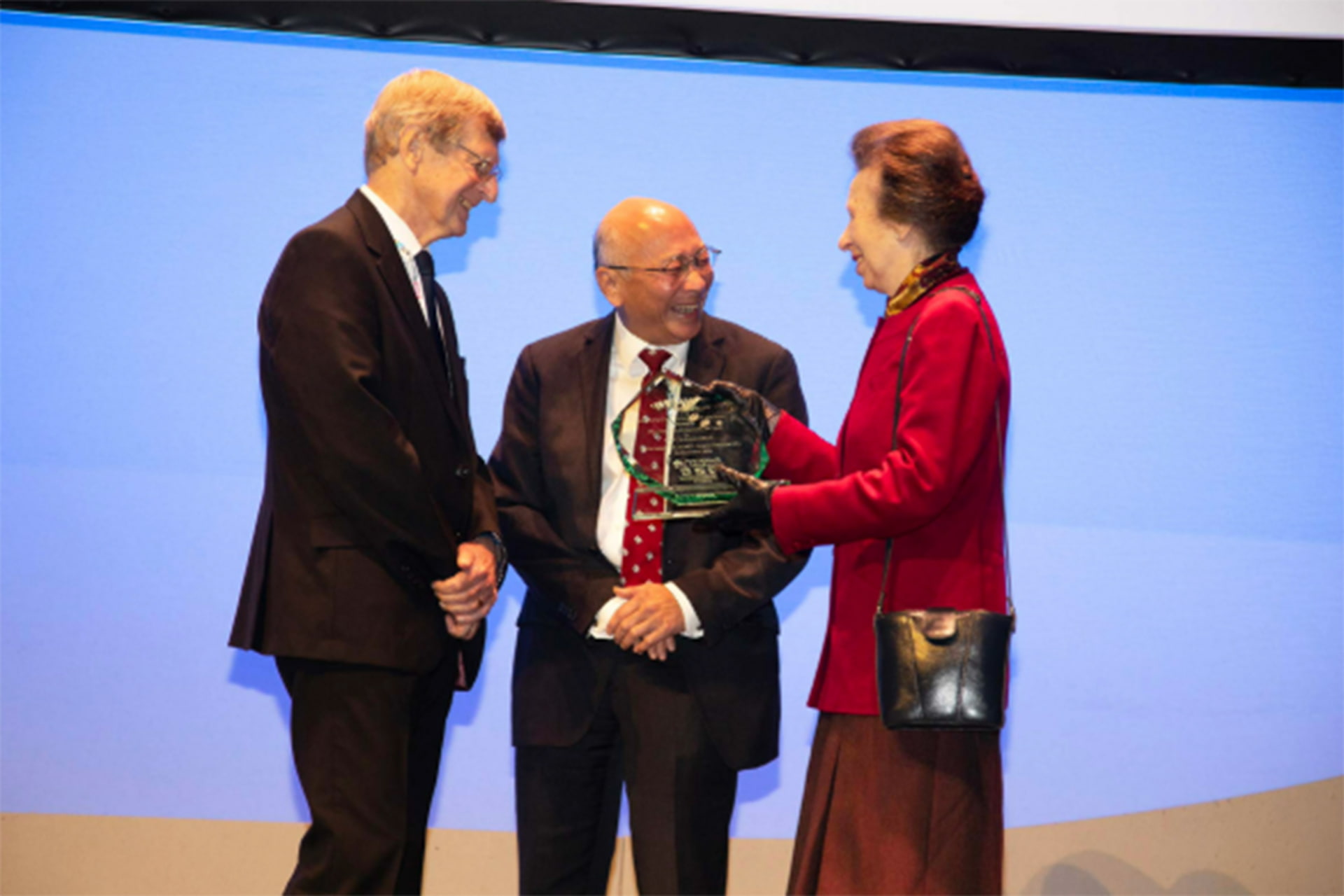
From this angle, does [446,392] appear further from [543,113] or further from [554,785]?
[543,113]

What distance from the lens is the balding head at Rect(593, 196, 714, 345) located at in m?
2.88

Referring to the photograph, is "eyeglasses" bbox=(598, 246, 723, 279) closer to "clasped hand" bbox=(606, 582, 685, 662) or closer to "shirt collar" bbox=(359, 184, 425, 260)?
"shirt collar" bbox=(359, 184, 425, 260)

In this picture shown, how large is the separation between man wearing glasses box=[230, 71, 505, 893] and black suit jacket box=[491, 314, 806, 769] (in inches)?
12.8

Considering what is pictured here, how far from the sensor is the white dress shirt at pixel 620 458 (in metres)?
2.72

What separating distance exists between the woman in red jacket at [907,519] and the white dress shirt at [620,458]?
45 centimetres

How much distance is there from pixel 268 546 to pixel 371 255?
1.90ft

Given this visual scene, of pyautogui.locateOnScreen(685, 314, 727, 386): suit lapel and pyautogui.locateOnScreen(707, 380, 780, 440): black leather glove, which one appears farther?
pyautogui.locateOnScreen(685, 314, 727, 386): suit lapel

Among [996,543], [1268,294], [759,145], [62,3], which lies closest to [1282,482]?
[1268,294]

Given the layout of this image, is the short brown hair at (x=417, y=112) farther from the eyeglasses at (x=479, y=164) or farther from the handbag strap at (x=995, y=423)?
the handbag strap at (x=995, y=423)

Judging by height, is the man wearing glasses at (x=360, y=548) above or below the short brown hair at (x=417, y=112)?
below

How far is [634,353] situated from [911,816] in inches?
49.9

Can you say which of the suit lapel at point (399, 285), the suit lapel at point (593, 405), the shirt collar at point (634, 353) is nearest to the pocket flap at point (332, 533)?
the suit lapel at point (399, 285)

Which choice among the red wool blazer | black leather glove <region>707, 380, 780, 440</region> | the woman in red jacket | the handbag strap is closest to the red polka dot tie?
black leather glove <region>707, 380, 780, 440</region>

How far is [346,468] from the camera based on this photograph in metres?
2.28
